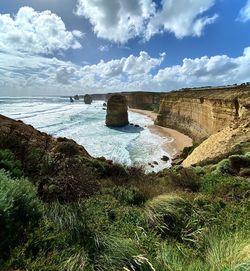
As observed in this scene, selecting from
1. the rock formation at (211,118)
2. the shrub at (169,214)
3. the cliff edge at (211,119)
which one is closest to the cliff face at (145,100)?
the cliff edge at (211,119)

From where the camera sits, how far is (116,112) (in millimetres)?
62125

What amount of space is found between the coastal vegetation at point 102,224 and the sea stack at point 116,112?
52451 mm

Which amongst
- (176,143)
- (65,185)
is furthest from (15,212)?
(176,143)

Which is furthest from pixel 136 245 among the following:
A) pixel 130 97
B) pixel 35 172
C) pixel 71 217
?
pixel 130 97

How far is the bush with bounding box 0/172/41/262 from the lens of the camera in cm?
401

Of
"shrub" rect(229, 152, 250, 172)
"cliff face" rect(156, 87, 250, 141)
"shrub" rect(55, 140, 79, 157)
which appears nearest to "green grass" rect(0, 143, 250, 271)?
"shrub" rect(229, 152, 250, 172)

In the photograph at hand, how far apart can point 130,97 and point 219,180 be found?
126 m

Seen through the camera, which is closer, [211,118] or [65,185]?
[65,185]

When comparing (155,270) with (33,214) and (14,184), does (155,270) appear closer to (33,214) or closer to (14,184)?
(33,214)

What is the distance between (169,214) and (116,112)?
2209 inches

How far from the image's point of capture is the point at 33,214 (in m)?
4.74

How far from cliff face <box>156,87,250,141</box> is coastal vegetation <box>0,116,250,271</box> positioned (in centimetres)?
2026

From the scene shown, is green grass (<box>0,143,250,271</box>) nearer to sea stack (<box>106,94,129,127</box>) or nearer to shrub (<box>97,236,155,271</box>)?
shrub (<box>97,236,155,271</box>)

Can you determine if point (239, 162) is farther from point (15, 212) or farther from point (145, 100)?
point (145, 100)
